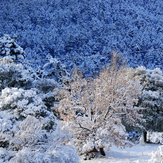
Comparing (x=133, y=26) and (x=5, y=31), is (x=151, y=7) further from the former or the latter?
(x=5, y=31)

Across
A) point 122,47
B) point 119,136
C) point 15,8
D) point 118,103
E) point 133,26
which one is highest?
point 15,8

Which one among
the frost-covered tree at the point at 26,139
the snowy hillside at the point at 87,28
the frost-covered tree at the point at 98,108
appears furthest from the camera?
the snowy hillside at the point at 87,28

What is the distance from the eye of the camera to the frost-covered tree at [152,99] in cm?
1780

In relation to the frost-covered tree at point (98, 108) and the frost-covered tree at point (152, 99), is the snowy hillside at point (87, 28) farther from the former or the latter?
the frost-covered tree at point (98, 108)

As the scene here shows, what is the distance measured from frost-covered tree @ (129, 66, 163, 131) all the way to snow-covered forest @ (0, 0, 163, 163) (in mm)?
70

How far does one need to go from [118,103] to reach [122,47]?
35586mm

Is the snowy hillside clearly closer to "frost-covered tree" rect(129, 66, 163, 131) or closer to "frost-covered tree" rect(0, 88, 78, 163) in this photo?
"frost-covered tree" rect(129, 66, 163, 131)

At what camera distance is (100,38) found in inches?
1943

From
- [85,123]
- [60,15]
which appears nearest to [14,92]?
[85,123]

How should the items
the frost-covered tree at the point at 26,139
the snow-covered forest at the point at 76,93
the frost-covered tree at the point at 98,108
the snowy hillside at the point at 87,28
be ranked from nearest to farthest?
the frost-covered tree at the point at 26,139
the snow-covered forest at the point at 76,93
the frost-covered tree at the point at 98,108
the snowy hillside at the point at 87,28

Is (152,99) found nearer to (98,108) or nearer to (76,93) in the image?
(98,108)

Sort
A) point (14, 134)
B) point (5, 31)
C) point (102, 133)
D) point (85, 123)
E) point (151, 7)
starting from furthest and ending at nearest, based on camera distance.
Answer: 1. point (151, 7)
2. point (5, 31)
3. point (85, 123)
4. point (102, 133)
5. point (14, 134)

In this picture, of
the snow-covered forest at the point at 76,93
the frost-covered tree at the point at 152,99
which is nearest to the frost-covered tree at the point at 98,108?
the snow-covered forest at the point at 76,93

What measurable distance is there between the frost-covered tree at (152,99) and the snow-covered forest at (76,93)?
70mm
